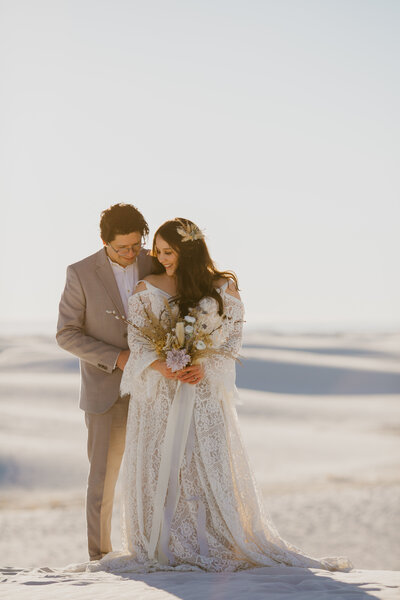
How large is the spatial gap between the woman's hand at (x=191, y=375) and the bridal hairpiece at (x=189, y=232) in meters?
0.73

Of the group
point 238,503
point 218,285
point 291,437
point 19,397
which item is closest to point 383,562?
point 238,503

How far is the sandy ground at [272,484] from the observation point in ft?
14.0

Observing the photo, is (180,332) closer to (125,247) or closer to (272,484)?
(125,247)

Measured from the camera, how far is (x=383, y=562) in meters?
8.23

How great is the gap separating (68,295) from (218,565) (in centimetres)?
193

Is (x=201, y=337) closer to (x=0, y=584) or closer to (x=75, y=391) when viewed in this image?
(x=0, y=584)

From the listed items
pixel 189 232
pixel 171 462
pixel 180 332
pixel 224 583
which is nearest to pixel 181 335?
pixel 180 332

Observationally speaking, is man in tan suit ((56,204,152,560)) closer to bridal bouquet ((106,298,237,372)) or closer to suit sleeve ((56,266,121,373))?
suit sleeve ((56,266,121,373))

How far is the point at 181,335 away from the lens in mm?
4656

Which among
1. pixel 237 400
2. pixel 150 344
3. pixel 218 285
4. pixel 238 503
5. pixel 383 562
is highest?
pixel 218 285

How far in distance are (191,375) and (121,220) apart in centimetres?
108

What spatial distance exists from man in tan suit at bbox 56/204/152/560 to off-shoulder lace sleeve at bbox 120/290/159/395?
0.88 feet

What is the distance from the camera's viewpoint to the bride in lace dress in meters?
4.75

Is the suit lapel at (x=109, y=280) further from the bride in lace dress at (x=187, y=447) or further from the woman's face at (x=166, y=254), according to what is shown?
the woman's face at (x=166, y=254)
